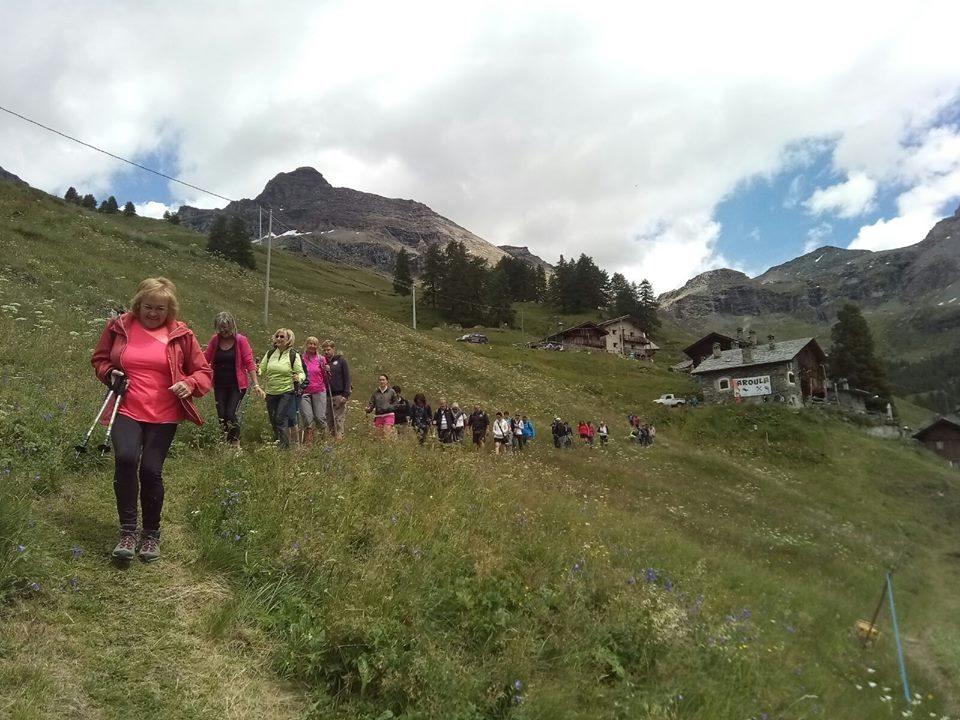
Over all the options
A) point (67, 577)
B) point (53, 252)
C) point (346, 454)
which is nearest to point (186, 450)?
point (346, 454)

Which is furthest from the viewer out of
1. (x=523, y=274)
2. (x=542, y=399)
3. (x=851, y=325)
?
(x=523, y=274)

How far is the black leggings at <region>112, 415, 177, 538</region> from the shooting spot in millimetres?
4562

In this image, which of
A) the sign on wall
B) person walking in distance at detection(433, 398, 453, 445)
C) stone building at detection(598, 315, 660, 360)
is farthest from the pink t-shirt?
stone building at detection(598, 315, 660, 360)

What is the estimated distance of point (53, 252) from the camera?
30.2m

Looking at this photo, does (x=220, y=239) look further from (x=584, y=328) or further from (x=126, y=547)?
(x=126, y=547)

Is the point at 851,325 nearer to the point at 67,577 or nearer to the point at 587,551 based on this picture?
the point at 587,551

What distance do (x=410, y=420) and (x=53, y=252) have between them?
978 inches

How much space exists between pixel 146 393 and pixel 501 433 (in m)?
17.9

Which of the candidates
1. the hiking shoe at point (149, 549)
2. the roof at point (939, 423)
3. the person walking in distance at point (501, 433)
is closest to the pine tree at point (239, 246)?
the person walking in distance at point (501, 433)

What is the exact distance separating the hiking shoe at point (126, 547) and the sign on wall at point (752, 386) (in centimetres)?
5608

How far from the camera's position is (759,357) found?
53938 mm

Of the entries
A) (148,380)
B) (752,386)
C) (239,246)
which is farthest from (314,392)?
(239,246)

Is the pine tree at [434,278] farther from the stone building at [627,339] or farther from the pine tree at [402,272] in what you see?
the stone building at [627,339]

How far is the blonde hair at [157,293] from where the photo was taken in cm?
485
